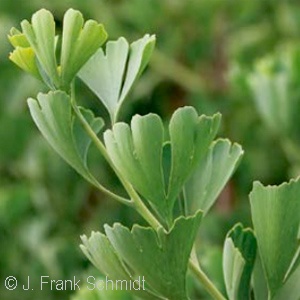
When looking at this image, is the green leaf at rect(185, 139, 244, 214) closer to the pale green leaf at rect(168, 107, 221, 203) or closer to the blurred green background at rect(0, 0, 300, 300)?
the pale green leaf at rect(168, 107, 221, 203)

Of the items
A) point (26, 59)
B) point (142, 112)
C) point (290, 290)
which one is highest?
point (142, 112)

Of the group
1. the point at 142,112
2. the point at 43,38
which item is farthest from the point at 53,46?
the point at 142,112

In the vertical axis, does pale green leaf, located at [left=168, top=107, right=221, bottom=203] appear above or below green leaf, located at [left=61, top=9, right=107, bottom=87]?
below

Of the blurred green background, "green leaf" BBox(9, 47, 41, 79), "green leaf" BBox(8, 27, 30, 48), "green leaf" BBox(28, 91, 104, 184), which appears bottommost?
"green leaf" BBox(28, 91, 104, 184)

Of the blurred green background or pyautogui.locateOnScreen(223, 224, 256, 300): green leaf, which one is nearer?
pyautogui.locateOnScreen(223, 224, 256, 300): green leaf

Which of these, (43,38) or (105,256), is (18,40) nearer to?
(43,38)

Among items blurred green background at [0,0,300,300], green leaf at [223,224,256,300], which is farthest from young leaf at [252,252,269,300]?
blurred green background at [0,0,300,300]

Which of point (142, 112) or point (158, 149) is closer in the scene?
point (158, 149)
